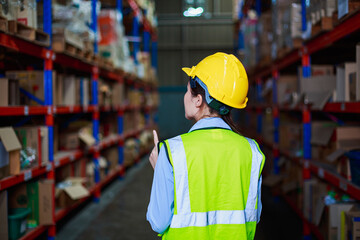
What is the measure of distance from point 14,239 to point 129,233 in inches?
56.3

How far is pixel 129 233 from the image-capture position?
13.2 ft

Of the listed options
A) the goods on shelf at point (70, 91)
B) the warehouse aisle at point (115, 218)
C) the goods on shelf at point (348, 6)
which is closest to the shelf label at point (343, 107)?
the goods on shelf at point (348, 6)

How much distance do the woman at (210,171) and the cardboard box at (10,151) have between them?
5.76ft

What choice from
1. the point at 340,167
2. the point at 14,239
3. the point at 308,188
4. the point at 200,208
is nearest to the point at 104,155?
the point at 14,239

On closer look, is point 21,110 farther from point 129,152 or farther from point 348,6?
point 129,152

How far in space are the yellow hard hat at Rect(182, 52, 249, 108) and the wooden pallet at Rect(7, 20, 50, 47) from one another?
6.29 ft

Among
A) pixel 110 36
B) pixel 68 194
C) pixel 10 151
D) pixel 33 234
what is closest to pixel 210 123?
pixel 10 151

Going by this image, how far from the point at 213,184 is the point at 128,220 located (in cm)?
335

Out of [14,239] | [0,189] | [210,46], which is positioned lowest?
[14,239]

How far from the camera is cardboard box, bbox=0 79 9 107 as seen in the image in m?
2.88

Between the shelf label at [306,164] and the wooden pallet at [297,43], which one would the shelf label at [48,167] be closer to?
the shelf label at [306,164]

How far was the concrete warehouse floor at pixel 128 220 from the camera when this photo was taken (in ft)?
13.0

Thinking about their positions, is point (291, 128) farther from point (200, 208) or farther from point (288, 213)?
point (200, 208)

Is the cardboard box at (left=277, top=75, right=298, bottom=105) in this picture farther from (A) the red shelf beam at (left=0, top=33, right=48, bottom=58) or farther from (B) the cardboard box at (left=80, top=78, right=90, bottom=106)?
(A) the red shelf beam at (left=0, top=33, right=48, bottom=58)
